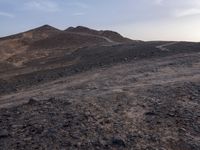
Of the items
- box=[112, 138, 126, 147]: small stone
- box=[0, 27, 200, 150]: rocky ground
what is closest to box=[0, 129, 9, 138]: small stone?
box=[0, 27, 200, 150]: rocky ground

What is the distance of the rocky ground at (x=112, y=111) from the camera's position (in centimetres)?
882

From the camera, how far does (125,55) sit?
66.7 feet

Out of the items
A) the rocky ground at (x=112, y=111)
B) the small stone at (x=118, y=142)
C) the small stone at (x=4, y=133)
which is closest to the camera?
the small stone at (x=118, y=142)

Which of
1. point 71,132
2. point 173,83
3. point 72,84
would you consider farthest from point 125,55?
point 71,132

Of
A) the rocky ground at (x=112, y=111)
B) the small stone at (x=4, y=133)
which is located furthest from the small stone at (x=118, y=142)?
the small stone at (x=4, y=133)

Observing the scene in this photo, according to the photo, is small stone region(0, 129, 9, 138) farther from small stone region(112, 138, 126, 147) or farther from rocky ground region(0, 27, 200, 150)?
small stone region(112, 138, 126, 147)

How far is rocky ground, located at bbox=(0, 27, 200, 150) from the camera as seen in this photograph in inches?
347

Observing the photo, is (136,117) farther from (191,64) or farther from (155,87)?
(191,64)

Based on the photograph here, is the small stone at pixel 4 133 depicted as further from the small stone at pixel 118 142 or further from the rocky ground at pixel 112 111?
the small stone at pixel 118 142

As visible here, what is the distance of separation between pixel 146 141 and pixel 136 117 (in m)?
1.06

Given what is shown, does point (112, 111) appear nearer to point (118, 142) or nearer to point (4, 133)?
point (118, 142)

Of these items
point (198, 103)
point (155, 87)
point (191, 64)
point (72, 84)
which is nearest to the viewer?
point (198, 103)

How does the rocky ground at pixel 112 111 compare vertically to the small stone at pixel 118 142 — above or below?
above

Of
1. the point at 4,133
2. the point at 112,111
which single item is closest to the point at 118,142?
the point at 112,111
